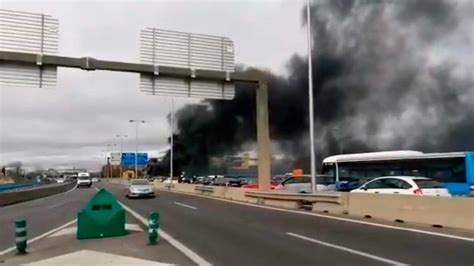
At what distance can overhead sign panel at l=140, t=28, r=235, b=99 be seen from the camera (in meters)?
26.1

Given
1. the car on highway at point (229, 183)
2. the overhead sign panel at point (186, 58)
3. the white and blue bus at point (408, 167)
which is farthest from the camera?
the car on highway at point (229, 183)

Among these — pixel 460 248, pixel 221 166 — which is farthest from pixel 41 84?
pixel 221 166

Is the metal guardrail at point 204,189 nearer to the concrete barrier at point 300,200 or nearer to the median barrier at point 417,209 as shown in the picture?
the concrete barrier at point 300,200

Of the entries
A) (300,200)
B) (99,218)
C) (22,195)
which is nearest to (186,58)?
(300,200)

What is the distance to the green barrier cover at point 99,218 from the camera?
13305 mm

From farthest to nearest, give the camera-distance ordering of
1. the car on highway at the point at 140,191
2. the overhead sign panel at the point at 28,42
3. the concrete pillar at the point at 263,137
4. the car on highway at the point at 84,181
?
the car on highway at the point at 84,181 < the car on highway at the point at 140,191 < the concrete pillar at the point at 263,137 < the overhead sign panel at the point at 28,42

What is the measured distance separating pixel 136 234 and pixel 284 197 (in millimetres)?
11917

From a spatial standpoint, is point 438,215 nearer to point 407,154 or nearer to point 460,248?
point 460,248

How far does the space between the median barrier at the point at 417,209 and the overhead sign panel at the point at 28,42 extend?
49.1ft

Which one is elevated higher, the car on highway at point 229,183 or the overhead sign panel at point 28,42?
the overhead sign panel at point 28,42

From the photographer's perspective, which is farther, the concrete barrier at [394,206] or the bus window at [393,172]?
the bus window at [393,172]

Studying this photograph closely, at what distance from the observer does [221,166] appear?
87.1m

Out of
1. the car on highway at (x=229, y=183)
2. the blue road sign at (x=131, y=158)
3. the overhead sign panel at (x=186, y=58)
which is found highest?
the overhead sign panel at (x=186, y=58)

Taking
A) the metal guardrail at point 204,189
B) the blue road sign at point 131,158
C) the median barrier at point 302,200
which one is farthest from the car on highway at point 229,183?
the blue road sign at point 131,158
